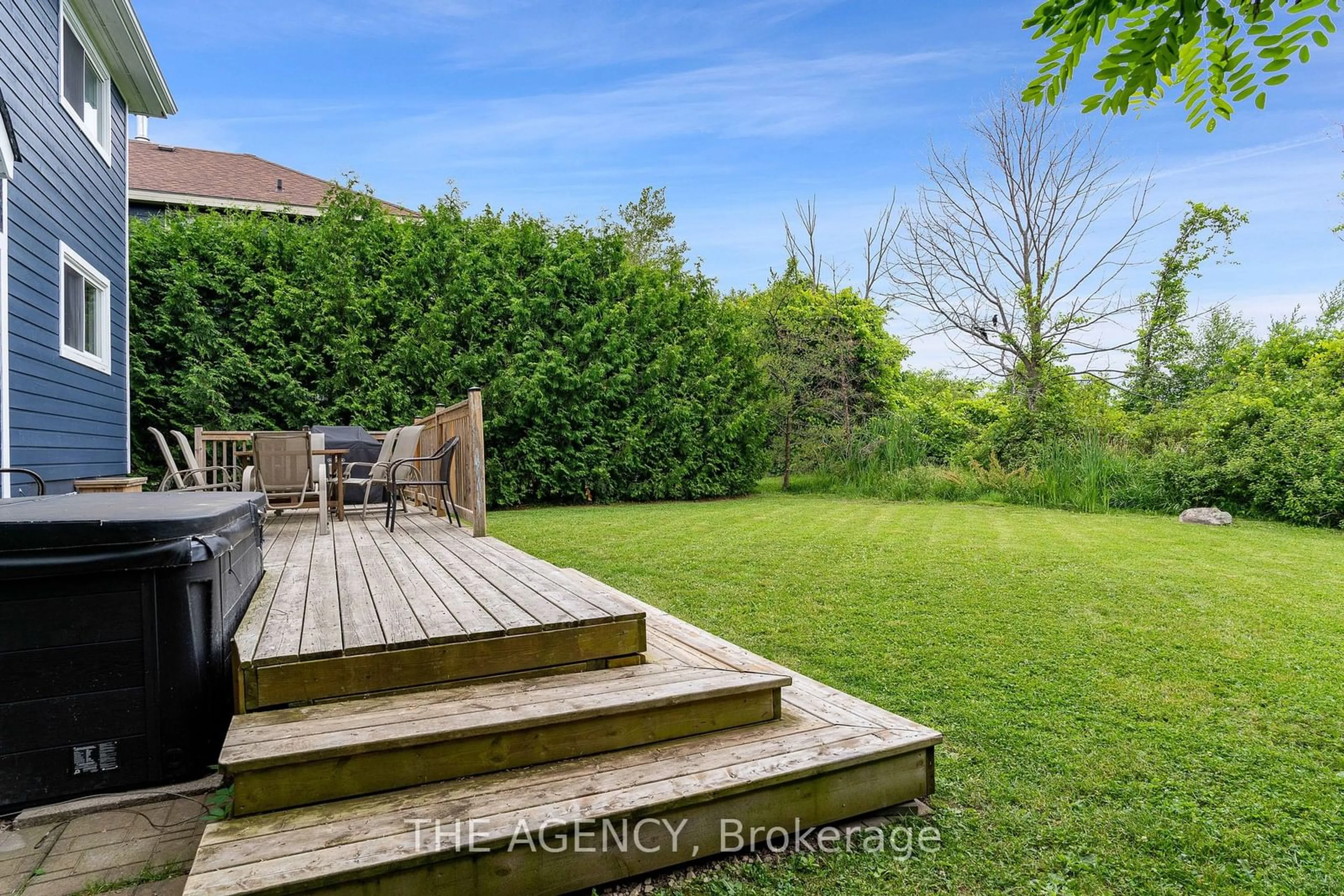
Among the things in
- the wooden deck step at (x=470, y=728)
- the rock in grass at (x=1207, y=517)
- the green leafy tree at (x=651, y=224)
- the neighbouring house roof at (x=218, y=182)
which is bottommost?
the rock in grass at (x=1207, y=517)

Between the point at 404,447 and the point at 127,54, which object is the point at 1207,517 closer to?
the point at 404,447

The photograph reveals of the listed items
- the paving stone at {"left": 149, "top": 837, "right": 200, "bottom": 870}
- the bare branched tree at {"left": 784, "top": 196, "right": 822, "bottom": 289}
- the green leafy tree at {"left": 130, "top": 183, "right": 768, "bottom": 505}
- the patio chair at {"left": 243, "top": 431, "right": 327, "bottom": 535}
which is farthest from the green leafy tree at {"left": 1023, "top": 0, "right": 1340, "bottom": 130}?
the bare branched tree at {"left": 784, "top": 196, "right": 822, "bottom": 289}

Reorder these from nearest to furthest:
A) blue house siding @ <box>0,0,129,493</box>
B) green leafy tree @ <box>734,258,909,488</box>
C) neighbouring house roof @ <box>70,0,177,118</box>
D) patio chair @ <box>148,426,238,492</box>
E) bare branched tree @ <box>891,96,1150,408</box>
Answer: blue house siding @ <box>0,0,129,493</box>, patio chair @ <box>148,426,238,492</box>, neighbouring house roof @ <box>70,0,177,118</box>, green leafy tree @ <box>734,258,909,488</box>, bare branched tree @ <box>891,96,1150,408</box>

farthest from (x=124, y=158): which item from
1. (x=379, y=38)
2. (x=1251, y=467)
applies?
(x=1251, y=467)

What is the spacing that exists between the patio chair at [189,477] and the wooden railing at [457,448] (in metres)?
0.19

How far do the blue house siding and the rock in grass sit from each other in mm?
11387

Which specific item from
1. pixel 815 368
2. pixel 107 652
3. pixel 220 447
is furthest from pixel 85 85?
pixel 815 368

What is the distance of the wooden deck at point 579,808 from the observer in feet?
4.78

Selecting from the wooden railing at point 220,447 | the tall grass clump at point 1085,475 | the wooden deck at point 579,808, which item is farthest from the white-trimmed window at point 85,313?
the tall grass clump at point 1085,475

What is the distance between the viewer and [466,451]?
18.1 feet

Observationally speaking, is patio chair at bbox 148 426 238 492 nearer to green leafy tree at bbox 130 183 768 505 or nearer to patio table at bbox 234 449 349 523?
patio table at bbox 234 449 349 523

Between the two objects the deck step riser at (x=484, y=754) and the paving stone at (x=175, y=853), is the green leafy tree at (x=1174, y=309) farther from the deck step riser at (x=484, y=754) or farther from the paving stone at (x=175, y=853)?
the paving stone at (x=175, y=853)

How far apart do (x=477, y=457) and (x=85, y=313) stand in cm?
504

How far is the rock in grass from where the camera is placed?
797cm
